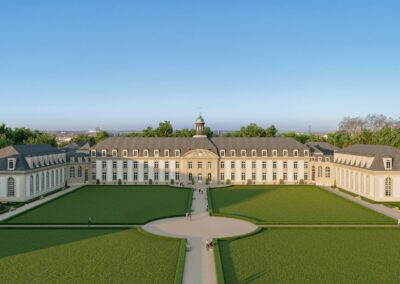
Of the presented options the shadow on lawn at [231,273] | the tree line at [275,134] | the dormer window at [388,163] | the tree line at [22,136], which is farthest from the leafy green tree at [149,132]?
the shadow on lawn at [231,273]

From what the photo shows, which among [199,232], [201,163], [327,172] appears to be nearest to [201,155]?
[201,163]

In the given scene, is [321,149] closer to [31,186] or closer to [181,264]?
[31,186]

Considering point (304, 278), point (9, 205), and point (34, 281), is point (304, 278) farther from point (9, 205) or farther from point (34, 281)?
point (9, 205)

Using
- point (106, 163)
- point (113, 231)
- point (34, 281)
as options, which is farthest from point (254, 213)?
point (106, 163)

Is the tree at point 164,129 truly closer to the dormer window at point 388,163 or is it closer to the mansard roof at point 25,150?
the mansard roof at point 25,150

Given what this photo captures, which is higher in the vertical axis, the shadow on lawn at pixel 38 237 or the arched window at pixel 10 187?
the arched window at pixel 10 187
